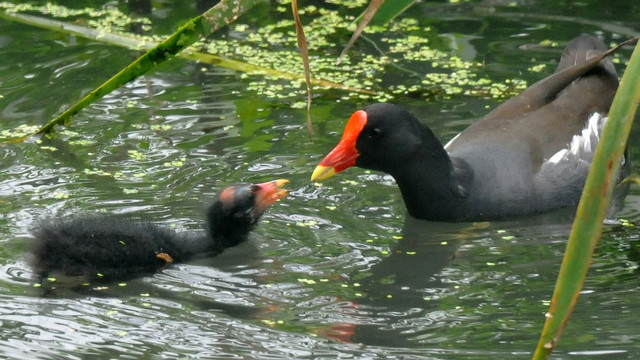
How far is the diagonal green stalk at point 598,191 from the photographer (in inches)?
80.5

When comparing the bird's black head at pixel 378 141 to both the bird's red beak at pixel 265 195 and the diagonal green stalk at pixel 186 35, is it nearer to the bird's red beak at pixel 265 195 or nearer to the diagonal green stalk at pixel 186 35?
the bird's red beak at pixel 265 195

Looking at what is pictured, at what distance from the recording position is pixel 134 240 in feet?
12.7

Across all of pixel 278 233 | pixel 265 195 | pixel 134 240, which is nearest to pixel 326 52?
pixel 278 233

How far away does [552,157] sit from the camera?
4.77 m

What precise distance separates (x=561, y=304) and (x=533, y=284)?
1764mm

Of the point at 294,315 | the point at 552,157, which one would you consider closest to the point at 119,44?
the point at 552,157

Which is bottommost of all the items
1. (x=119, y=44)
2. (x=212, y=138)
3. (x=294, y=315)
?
(x=294, y=315)

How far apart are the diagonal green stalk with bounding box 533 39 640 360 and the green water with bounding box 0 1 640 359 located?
118cm

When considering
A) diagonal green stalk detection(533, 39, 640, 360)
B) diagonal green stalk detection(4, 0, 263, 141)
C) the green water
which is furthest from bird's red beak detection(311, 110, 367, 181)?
diagonal green stalk detection(533, 39, 640, 360)

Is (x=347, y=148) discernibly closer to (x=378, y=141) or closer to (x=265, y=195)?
(x=378, y=141)

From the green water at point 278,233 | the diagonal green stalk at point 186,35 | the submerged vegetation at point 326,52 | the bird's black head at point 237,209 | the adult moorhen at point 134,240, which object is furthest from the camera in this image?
the submerged vegetation at point 326,52

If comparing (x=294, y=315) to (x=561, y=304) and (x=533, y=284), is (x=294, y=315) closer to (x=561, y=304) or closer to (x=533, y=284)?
(x=533, y=284)

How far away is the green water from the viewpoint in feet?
11.2

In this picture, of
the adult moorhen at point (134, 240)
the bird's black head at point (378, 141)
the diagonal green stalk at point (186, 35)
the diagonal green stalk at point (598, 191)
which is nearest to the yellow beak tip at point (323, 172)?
the bird's black head at point (378, 141)
